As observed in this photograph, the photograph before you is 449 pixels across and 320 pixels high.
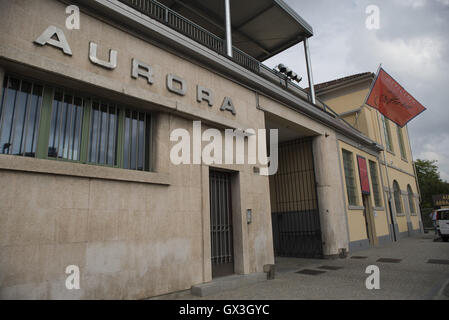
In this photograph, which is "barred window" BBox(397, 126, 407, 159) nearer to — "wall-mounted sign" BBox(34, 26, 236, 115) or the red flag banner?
the red flag banner

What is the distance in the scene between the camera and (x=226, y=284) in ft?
20.1

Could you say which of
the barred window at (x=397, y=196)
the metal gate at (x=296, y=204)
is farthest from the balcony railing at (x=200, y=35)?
the barred window at (x=397, y=196)

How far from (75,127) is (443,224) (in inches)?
756

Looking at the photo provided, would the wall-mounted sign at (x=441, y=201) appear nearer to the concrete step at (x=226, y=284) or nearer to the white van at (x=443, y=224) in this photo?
the white van at (x=443, y=224)

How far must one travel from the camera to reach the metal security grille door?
6828 millimetres

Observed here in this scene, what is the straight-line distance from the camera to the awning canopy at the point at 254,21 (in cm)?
1035

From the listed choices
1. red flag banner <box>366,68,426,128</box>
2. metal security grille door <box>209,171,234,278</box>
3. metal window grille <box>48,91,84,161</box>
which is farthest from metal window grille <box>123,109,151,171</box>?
red flag banner <box>366,68,426,128</box>

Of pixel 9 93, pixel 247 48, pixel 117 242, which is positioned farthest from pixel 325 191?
pixel 9 93

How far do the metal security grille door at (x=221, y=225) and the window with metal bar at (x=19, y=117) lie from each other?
154 inches

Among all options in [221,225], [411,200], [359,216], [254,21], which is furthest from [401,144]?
[221,225]

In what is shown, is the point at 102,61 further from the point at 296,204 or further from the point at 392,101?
the point at 392,101
